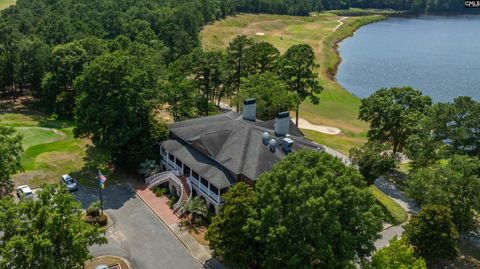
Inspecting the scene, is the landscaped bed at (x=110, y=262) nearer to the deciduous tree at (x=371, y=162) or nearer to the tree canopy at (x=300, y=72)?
the deciduous tree at (x=371, y=162)

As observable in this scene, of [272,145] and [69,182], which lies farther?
[69,182]

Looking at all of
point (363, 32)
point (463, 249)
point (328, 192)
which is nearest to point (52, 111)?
point (328, 192)

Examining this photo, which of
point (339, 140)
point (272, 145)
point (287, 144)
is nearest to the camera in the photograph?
point (272, 145)

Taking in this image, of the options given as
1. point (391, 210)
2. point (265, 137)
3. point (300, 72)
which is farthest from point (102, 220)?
point (300, 72)

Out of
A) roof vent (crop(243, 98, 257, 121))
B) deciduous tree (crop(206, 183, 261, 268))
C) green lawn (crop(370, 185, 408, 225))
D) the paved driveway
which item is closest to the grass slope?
green lawn (crop(370, 185, 408, 225))

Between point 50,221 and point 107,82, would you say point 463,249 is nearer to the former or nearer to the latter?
point 50,221

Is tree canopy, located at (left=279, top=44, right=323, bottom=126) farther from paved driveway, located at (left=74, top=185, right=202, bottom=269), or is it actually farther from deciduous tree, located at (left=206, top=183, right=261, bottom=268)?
deciduous tree, located at (left=206, top=183, right=261, bottom=268)

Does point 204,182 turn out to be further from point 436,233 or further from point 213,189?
point 436,233
